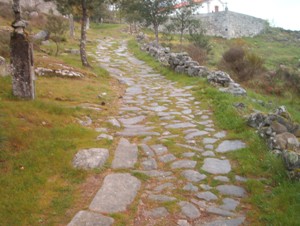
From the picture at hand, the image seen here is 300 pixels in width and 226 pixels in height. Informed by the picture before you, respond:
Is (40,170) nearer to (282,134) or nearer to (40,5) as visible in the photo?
(282,134)

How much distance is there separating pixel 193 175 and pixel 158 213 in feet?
3.46

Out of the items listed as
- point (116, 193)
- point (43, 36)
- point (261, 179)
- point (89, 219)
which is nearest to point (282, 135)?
point (261, 179)

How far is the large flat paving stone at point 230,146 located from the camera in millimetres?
5235

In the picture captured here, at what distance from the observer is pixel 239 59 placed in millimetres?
15055

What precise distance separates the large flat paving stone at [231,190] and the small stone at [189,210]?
0.55m

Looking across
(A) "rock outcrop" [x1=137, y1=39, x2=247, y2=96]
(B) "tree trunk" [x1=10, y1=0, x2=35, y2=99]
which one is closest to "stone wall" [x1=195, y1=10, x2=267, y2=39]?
(A) "rock outcrop" [x1=137, y1=39, x2=247, y2=96]

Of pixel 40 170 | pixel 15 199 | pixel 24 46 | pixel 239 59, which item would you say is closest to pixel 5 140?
pixel 40 170

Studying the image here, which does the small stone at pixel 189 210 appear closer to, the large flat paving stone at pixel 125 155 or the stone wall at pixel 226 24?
the large flat paving stone at pixel 125 155

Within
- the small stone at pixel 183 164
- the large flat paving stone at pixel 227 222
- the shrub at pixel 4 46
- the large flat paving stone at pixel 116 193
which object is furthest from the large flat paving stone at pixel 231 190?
the shrub at pixel 4 46

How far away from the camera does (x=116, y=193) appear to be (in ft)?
12.5

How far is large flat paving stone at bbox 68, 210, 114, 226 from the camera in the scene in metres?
3.21

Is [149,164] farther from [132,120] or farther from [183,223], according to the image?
[132,120]

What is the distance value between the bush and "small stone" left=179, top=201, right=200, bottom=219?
1196 cm

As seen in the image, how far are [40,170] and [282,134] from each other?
3.83m
